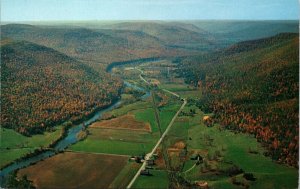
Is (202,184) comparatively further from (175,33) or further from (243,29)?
(175,33)

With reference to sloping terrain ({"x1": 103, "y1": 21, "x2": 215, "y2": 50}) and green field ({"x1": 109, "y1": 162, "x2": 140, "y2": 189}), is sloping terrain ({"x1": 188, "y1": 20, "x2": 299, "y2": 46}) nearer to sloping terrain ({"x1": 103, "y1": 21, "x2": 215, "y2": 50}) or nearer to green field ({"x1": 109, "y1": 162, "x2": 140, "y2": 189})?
sloping terrain ({"x1": 103, "y1": 21, "x2": 215, "y2": 50})

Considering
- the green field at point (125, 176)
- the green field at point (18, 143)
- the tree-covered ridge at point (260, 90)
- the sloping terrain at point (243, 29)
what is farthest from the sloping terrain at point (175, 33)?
the green field at point (125, 176)

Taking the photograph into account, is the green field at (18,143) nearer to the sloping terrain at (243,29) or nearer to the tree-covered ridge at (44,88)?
the tree-covered ridge at (44,88)

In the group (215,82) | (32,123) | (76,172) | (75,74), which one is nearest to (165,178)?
(76,172)

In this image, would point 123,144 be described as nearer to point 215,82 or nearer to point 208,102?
point 208,102

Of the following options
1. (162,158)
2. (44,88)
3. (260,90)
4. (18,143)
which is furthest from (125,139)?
(44,88)
